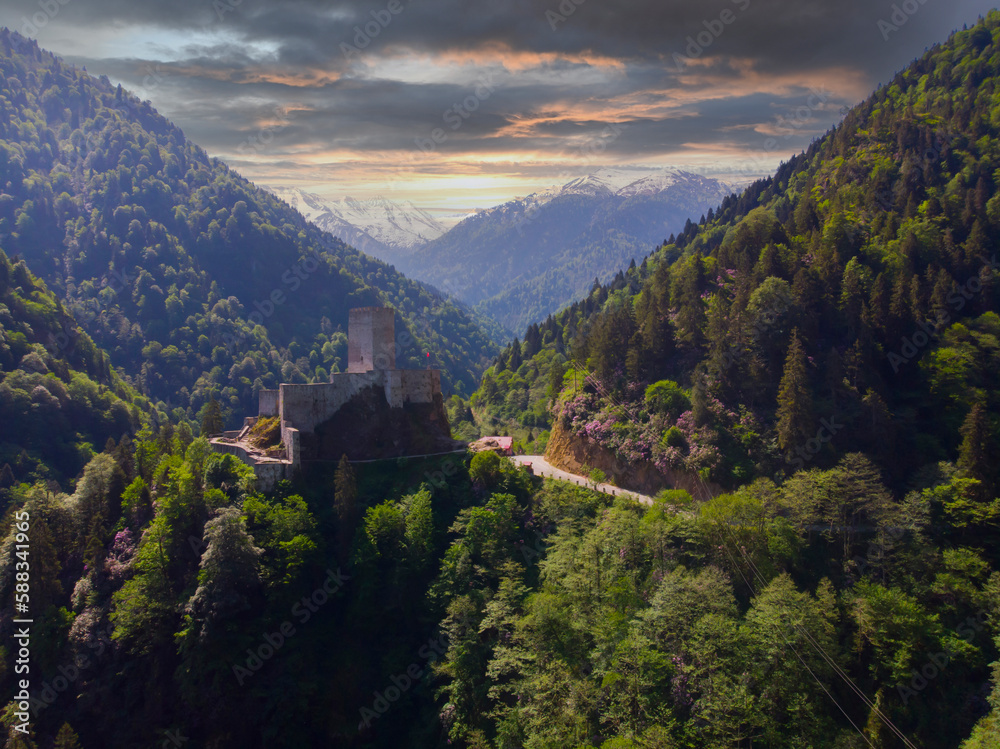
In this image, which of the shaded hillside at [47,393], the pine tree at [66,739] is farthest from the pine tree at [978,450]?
the shaded hillside at [47,393]

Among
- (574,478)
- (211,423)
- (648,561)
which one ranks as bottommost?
(648,561)

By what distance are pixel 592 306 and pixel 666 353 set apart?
Answer: 217 ft

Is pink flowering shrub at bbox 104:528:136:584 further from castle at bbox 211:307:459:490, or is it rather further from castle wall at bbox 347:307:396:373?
castle wall at bbox 347:307:396:373

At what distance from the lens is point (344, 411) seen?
54.7 meters

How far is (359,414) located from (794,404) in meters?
36.4

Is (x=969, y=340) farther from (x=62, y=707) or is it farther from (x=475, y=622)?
(x=62, y=707)

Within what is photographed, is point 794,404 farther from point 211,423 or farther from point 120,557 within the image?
point 120,557

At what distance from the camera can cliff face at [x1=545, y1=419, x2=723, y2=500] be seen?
48.9 m

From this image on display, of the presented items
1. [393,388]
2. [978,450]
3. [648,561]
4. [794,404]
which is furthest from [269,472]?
[978,450]

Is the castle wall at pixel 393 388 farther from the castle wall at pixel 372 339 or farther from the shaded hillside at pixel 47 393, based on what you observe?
the shaded hillside at pixel 47 393

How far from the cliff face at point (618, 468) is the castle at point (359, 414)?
11.8 meters

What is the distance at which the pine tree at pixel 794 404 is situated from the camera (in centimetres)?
4616

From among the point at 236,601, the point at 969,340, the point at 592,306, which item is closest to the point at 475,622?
the point at 236,601

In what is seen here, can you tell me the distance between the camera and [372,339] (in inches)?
2244
